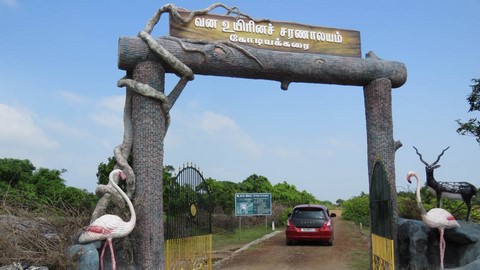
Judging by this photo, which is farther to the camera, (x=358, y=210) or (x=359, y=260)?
(x=358, y=210)

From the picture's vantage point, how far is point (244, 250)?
14.3 meters

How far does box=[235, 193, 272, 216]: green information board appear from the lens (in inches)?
719

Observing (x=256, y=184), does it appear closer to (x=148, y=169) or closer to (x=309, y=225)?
(x=309, y=225)

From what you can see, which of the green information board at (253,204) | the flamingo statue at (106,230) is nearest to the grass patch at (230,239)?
the green information board at (253,204)

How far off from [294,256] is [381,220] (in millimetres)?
5515

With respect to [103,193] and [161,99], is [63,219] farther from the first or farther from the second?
[161,99]

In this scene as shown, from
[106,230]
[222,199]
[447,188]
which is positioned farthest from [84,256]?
[222,199]

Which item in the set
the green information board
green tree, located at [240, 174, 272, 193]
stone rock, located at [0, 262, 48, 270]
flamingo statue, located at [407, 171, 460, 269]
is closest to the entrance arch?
flamingo statue, located at [407, 171, 460, 269]

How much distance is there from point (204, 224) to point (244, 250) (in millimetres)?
5151

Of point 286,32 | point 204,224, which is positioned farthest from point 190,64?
point 204,224

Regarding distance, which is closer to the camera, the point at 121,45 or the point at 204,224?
the point at 121,45

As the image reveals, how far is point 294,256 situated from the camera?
42.1 ft

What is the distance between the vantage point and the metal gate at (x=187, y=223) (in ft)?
27.8

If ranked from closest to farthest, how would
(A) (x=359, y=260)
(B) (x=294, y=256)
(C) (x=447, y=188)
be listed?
1. (C) (x=447, y=188)
2. (A) (x=359, y=260)
3. (B) (x=294, y=256)
